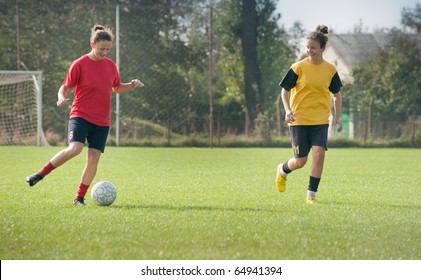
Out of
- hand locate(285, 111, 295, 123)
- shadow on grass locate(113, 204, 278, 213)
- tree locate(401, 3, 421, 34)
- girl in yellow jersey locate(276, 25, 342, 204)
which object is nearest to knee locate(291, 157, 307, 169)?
girl in yellow jersey locate(276, 25, 342, 204)

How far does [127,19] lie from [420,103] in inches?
597

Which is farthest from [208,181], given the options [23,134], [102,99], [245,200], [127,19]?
[127,19]

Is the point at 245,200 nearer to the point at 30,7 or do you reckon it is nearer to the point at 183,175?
the point at 183,175

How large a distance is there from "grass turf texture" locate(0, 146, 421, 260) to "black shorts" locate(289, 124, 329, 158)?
580mm

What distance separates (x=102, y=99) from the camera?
8.84 metres

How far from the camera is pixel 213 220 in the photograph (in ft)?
24.2

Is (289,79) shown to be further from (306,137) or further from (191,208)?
(191,208)

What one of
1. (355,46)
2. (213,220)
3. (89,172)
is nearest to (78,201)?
(89,172)

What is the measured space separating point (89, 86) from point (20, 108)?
64.2 ft

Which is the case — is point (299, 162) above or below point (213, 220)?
above

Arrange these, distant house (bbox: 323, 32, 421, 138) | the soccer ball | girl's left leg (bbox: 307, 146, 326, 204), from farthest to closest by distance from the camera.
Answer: distant house (bbox: 323, 32, 421, 138) < girl's left leg (bbox: 307, 146, 326, 204) < the soccer ball

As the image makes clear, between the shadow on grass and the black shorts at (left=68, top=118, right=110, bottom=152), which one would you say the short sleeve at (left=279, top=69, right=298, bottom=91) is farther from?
the black shorts at (left=68, top=118, right=110, bottom=152)

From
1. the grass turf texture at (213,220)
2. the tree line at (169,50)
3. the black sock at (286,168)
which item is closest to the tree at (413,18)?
the tree line at (169,50)

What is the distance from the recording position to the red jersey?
8734mm
